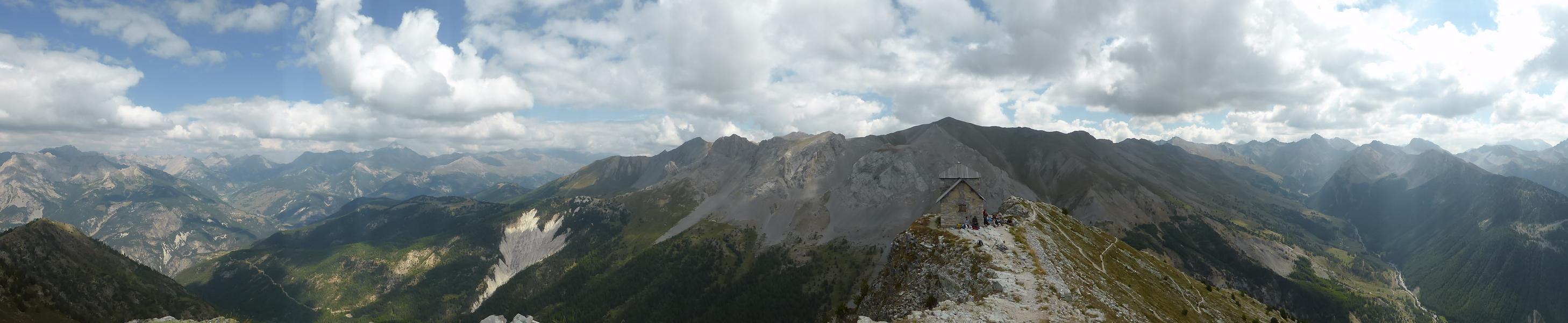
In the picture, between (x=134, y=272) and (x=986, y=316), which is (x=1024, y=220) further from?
(x=134, y=272)

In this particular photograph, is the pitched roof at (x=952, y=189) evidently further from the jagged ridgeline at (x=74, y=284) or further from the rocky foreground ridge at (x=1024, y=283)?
the jagged ridgeline at (x=74, y=284)

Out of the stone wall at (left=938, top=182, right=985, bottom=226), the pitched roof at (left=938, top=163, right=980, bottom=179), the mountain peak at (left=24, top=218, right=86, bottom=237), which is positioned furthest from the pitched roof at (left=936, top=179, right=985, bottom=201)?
the mountain peak at (left=24, top=218, right=86, bottom=237)

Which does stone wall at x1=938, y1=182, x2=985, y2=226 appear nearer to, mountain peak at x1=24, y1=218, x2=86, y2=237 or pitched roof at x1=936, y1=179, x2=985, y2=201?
pitched roof at x1=936, y1=179, x2=985, y2=201

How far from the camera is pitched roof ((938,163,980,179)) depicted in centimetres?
5738

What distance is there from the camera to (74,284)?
154000 mm

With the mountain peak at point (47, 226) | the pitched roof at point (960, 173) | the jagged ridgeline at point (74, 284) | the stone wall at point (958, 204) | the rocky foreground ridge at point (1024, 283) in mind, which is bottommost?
the jagged ridgeline at point (74, 284)

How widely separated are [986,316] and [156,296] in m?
Result: 257

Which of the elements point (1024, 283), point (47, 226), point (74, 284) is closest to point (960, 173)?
point (1024, 283)

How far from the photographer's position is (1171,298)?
181ft

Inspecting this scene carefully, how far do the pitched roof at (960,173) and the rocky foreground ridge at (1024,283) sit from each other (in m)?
4.99

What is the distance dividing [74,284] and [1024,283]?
808 ft

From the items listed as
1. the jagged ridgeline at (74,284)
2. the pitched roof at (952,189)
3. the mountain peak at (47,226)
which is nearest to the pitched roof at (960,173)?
the pitched roof at (952,189)

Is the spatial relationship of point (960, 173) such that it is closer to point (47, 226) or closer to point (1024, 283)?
point (1024, 283)

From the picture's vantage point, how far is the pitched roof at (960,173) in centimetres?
5738
